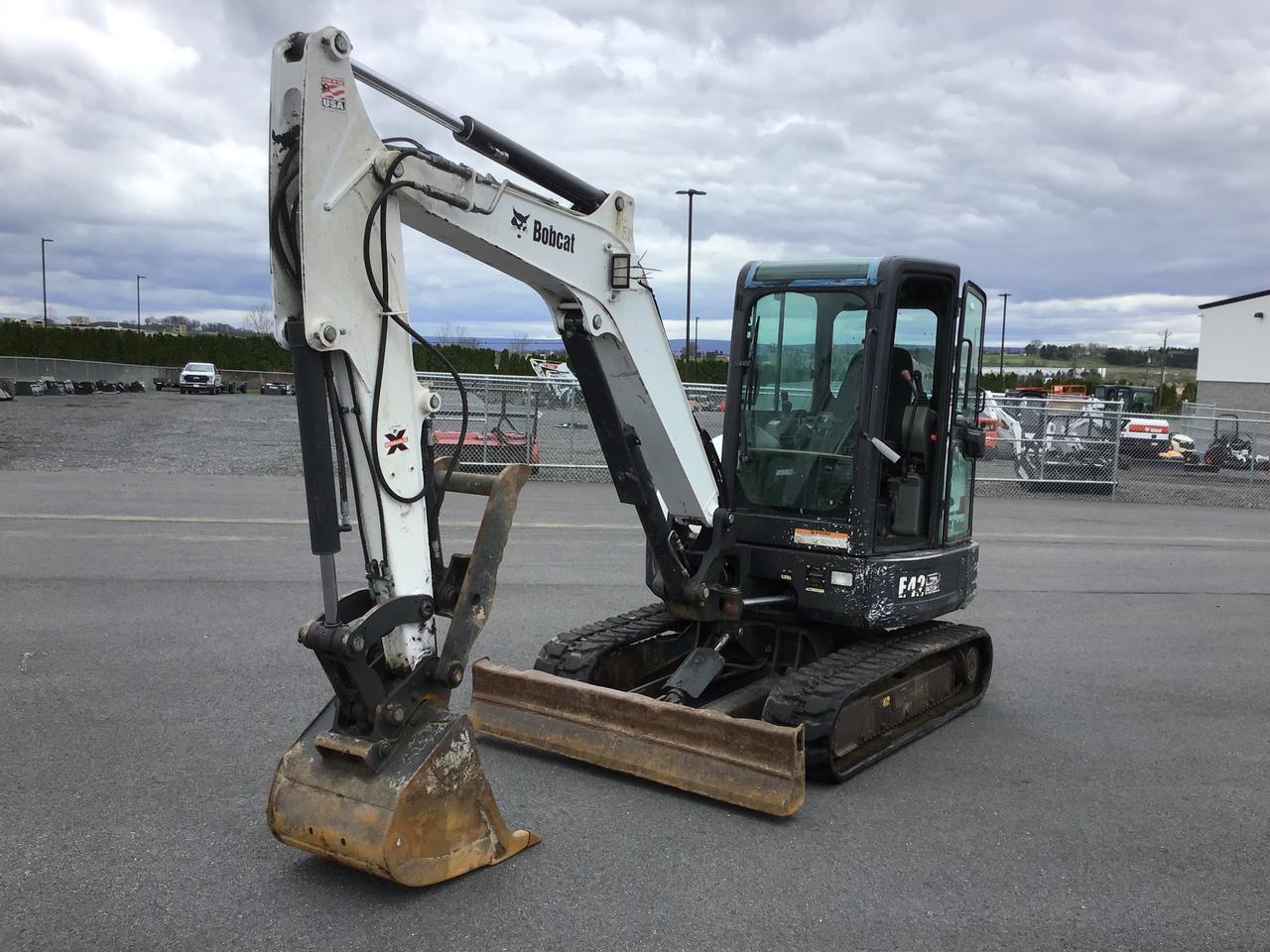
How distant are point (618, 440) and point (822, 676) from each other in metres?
1.65

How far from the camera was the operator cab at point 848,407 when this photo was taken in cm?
613

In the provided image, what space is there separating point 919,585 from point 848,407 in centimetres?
114

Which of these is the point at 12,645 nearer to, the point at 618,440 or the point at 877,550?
the point at 618,440

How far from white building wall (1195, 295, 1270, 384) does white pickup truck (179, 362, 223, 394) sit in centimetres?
5114

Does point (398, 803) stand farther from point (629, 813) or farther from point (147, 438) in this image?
point (147, 438)

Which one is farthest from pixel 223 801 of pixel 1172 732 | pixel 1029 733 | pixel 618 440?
pixel 1172 732

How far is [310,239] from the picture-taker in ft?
13.2

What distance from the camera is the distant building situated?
2170 inches

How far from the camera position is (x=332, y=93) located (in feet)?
13.3

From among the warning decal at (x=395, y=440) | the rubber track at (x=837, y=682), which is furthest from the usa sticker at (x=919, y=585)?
the warning decal at (x=395, y=440)

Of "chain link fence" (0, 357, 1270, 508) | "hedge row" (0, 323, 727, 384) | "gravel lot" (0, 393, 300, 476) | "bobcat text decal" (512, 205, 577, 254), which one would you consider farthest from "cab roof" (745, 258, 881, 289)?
"hedge row" (0, 323, 727, 384)

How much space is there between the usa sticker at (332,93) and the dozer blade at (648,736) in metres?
3.12

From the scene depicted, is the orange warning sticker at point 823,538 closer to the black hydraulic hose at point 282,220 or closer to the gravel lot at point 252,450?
the black hydraulic hose at point 282,220

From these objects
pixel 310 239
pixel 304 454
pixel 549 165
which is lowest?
pixel 304 454
